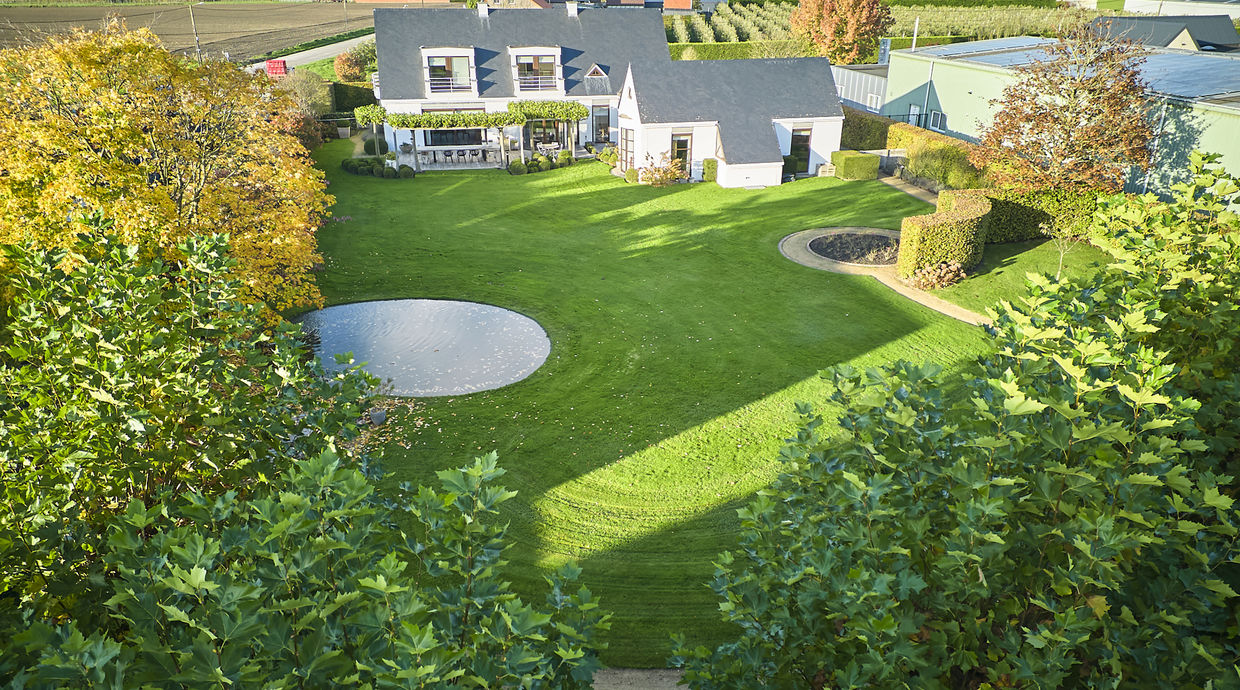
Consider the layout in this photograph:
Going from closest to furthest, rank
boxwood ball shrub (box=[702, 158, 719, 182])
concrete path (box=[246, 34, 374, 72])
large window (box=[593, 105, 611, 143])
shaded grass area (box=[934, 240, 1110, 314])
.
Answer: shaded grass area (box=[934, 240, 1110, 314]) → boxwood ball shrub (box=[702, 158, 719, 182]) → large window (box=[593, 105, 611, 143]) → concrete path (box=[246, 34, 374, 72])

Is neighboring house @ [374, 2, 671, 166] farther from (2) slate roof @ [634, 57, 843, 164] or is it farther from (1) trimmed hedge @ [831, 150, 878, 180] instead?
(1) trimmed hedge @ [831, 150, 878, 180]

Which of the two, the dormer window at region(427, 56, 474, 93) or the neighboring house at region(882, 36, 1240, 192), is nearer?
the neighboring house at region(882, 36, 1240, 192)

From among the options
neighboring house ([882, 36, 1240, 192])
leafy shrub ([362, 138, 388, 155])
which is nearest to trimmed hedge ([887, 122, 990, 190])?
neighboring house ([882, 36, 1240, 192])

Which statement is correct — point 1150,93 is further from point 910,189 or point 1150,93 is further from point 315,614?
point 315,614

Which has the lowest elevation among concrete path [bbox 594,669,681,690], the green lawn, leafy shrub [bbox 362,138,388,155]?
concrete path [bbox 594,669,681,690]

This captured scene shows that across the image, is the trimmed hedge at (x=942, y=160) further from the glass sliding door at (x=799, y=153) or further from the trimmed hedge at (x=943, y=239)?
the trimmed hedge at (x=943, y=239)

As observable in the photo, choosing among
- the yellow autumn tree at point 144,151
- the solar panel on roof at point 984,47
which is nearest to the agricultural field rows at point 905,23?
the solar panel on roof at point 984,47

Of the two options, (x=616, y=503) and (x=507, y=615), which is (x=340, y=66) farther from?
(x=507, y=615)
